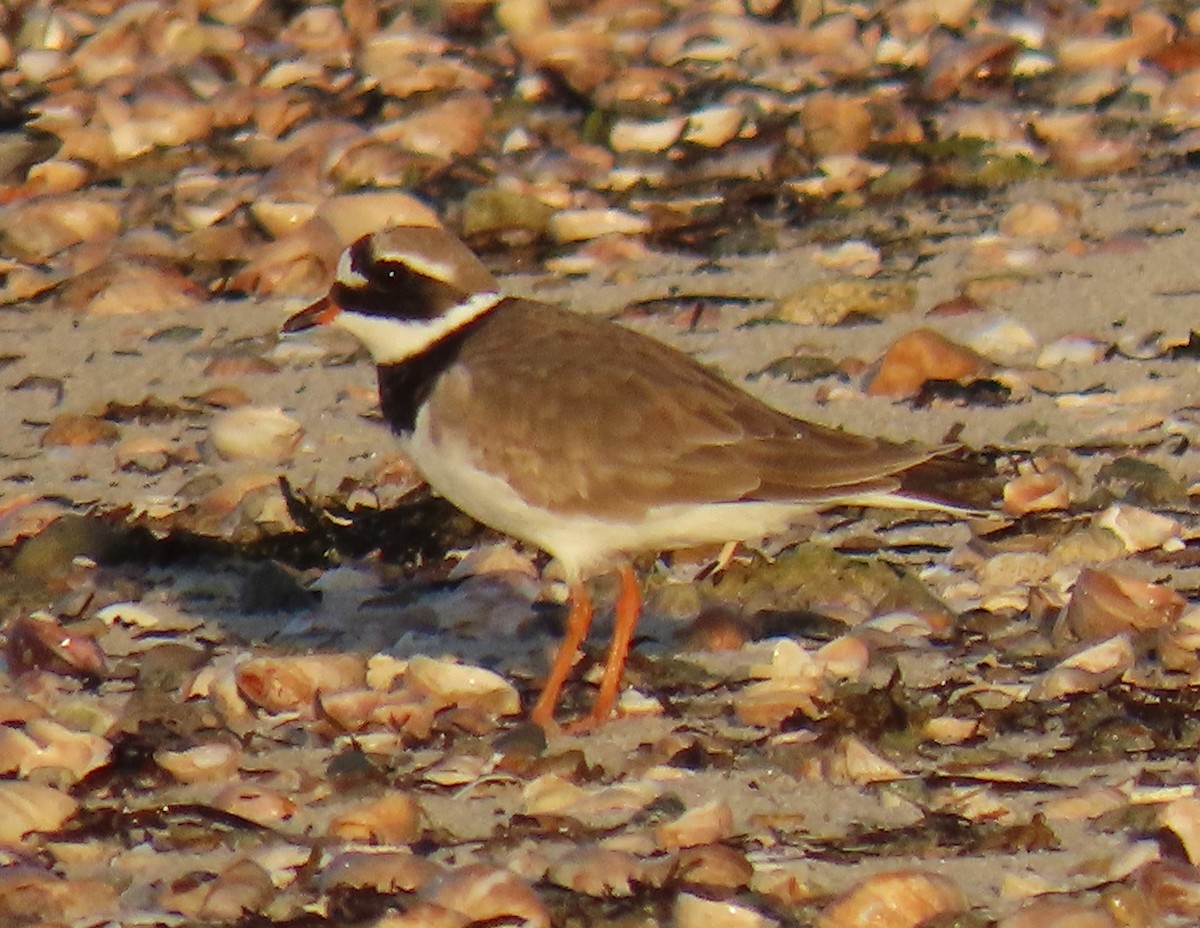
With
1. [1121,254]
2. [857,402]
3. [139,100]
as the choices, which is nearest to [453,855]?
[857,402]

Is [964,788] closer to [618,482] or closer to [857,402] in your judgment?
[618,482]

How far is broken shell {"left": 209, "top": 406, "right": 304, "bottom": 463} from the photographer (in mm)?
6418

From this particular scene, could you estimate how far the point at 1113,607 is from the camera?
4.94 m

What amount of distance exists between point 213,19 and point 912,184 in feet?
12.5

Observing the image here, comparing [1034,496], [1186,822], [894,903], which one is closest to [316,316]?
[1034,496]

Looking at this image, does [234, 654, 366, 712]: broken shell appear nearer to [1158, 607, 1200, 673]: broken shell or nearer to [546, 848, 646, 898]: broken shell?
[546, 848, 646, 898]: broken shell

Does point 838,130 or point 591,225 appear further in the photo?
point 838,130

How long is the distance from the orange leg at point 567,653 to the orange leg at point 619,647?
7 cm

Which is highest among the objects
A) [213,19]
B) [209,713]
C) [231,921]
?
[231,921]

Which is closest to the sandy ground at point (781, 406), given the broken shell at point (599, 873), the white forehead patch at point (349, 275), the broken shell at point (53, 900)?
the broken shell at point (599, 873)

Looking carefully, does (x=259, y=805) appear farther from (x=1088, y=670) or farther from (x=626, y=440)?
(x=1088, y=670)

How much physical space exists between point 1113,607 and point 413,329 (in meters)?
1.66

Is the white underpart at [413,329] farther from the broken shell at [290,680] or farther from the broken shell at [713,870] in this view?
the broken shell at [713,870]

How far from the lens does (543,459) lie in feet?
16.0
